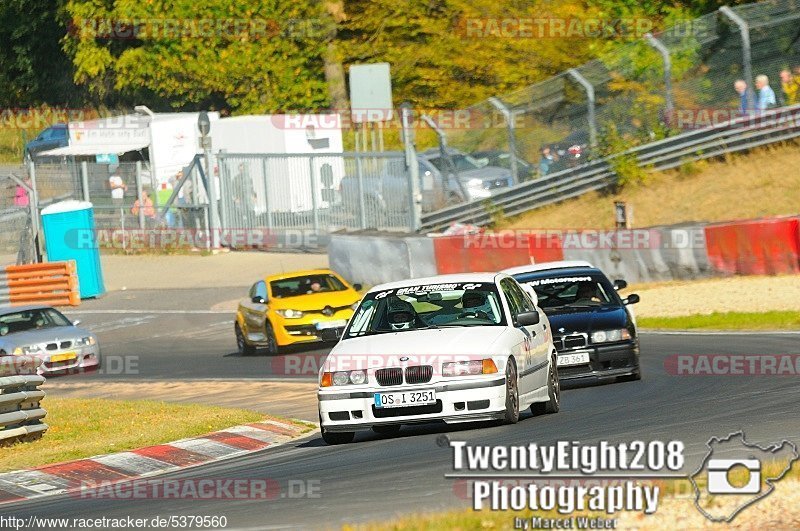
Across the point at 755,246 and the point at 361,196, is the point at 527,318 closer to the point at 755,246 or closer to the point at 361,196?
the point at 755,246

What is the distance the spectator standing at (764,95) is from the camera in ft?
102

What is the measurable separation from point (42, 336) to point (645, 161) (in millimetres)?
14998

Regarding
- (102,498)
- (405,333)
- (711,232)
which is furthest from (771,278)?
(102,498)

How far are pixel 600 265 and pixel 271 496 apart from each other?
18.1m

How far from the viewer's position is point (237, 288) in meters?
34.4

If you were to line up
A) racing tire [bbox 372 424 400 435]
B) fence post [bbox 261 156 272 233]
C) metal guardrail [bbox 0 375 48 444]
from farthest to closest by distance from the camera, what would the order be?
fence post [bbox 261 156 272 233] → metal guardrail [bbox 0 375 48 444] → racing tire [bbox 372 424 400 435]

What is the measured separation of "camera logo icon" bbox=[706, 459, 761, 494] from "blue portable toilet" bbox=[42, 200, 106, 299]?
92.0ft

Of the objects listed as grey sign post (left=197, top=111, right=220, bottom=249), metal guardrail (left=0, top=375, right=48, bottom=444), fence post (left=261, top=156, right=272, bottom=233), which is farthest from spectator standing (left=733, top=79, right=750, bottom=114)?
metal guardrail (left=0, top=375, right=48, bottom=444)

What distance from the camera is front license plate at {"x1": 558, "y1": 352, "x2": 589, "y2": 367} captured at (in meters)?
16.2

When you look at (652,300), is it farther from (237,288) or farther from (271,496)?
(271,496)

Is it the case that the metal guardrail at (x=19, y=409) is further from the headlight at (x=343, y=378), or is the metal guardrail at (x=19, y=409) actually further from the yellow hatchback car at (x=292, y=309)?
the yellow hatchback car at (x=292, y=309)

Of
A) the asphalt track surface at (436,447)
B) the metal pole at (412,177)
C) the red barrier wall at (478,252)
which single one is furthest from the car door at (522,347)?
the metal pole at (412,177)

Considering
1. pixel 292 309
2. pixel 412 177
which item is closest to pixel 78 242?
pixel 412 177

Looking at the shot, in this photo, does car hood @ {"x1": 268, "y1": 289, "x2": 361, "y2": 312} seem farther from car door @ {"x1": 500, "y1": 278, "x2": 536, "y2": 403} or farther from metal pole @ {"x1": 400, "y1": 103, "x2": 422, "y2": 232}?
metal pole @ {"x1": 400, "y1": 103, "x2": 422, "y2": 232}
